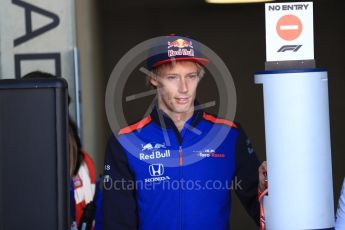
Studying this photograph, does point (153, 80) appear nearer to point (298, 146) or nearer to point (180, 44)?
point (180, 44)

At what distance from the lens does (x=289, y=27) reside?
8.46 ft

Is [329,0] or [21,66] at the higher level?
[329,0]

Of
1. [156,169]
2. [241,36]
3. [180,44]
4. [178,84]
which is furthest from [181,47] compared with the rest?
[241,36]

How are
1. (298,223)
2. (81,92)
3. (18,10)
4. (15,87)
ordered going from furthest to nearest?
(81,92), (18,10), (298,223), (15,87)

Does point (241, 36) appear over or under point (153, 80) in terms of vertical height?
over

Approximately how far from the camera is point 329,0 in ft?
23.3

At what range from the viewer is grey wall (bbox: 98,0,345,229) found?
23.5 feet

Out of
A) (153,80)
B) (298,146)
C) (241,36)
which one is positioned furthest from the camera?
(241,36)

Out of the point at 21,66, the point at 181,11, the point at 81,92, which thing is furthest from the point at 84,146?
the point at 181,11

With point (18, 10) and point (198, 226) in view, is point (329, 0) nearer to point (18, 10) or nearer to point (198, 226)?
point (18, 10)

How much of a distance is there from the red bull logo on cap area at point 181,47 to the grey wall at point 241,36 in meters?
3.84

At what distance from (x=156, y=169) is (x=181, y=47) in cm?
52

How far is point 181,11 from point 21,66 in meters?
2.32

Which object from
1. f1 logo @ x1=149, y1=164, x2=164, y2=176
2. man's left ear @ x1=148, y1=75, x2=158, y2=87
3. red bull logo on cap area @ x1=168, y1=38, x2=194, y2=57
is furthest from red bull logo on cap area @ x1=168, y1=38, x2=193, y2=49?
f1 logo @ x1=149, y1=164, x2=164, y2=176
